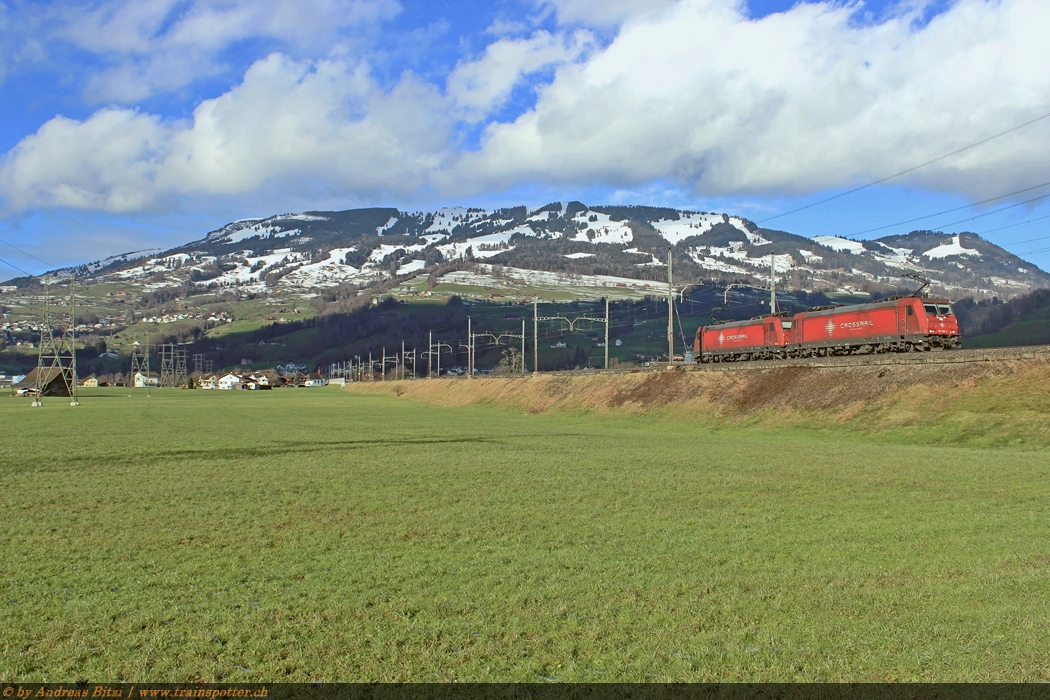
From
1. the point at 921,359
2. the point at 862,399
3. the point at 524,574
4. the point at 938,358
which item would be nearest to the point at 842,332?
the point at 921,359

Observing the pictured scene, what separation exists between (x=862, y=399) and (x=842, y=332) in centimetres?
1733

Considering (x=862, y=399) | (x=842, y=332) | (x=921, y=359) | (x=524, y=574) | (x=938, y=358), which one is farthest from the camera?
(x=842, y=332)

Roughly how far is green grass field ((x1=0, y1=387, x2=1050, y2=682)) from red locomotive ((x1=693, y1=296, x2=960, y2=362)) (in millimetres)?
32965

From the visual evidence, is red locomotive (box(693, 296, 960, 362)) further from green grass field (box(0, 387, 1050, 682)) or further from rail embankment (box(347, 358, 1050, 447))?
green grass field (box(0, 387, 1050, 682))

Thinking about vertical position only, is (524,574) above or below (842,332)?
below

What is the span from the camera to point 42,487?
20.4 m

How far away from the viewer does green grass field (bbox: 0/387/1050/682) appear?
8.09 m

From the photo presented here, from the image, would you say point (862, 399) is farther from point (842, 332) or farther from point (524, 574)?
point (524, 574)

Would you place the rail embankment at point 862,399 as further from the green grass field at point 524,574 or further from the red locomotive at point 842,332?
the green grass field at point 524,574

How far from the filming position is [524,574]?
37.5ft

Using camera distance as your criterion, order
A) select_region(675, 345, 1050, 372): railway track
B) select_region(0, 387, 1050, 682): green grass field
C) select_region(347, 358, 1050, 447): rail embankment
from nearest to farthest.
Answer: select_region(0, 387, 1050, 682): green grass field, select_region(347, 358, 1050, 447): rail embankment, select_region(675, 345, 1050, 372): railway track

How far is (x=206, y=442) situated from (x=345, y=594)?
1144 inches

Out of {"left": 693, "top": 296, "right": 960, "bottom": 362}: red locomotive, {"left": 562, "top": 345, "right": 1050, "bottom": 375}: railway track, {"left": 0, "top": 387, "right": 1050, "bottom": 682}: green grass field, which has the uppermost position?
{"left": 693, "top": 296, "right": 960, "bottom": 362}: red locomotive

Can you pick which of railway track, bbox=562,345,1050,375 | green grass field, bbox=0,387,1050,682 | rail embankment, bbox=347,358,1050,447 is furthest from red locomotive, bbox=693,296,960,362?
green grass field, bbox=0,387,1050,682
